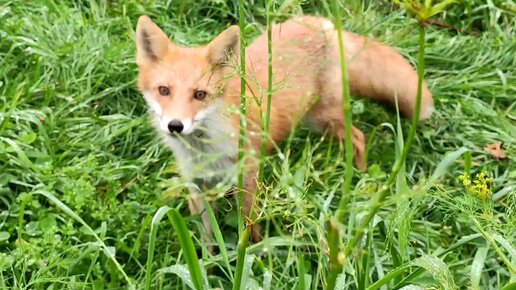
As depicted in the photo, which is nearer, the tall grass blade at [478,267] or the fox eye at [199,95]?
the tall grass blade at [478,267]

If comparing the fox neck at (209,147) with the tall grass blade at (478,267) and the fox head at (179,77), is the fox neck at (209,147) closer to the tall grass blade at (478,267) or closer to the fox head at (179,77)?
the fox head at (179,77)

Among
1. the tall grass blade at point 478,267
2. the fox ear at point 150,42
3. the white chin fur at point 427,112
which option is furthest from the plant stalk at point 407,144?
the white chin fur at point 427,112

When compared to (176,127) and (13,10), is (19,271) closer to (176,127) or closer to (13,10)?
(176,127)

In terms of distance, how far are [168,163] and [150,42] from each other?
66 cm

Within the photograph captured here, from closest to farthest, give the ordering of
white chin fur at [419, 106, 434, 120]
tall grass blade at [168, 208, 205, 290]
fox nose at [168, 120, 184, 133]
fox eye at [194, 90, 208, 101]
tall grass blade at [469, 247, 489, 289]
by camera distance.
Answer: tall grass blade at [168, 208, 205, 290]
tall grass blade at [469, 247, 489, 289]
fox nose at [168, 120, 184, 133]
fox eye at [194, 90, 208, 101]
white chin fur at [419, 106, 434, 120]

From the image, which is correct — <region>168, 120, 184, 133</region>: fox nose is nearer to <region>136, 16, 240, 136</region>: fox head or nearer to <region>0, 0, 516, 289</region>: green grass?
<region>136, 16, 240, 136</region>: fox head

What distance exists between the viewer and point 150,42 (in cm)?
356

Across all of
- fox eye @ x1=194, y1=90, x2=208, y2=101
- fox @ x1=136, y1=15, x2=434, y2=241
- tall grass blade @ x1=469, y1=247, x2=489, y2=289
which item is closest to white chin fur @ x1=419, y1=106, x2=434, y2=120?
fox @ x1=136, y1=15, x2=434, y2=241

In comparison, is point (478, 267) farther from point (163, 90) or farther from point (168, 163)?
point (168, 163)

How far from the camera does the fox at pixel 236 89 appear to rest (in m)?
3.21

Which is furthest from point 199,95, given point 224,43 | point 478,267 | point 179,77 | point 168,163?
point 478,267

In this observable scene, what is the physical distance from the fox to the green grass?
12 centimetres

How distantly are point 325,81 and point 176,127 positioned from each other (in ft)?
3.16

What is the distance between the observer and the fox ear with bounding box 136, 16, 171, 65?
3.53m
